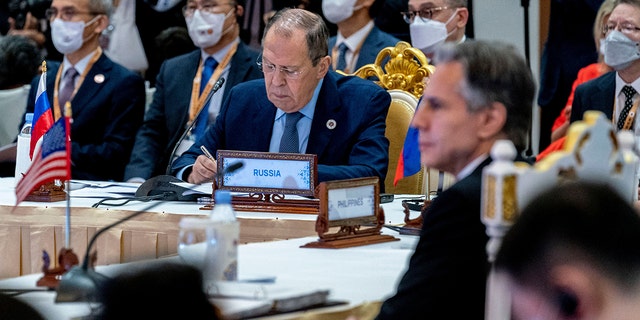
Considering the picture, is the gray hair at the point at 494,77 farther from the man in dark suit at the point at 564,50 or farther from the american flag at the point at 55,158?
the man in dark suit at the point at 564,50

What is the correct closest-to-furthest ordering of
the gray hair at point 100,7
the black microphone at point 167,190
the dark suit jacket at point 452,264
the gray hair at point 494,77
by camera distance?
1. the dark suit jacket at point 452,264
2. the gray hair at point 494,77
3. the black microphone at point 167,190
4. the gray hair at point 100,7

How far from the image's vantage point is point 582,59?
6973 millimetres

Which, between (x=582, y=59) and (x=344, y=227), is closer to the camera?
(x=344, y=227)

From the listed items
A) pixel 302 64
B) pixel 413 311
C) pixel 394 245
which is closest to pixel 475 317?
pixel 413 311

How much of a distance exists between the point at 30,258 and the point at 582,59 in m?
3.97

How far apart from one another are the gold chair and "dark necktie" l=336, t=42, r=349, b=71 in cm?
109

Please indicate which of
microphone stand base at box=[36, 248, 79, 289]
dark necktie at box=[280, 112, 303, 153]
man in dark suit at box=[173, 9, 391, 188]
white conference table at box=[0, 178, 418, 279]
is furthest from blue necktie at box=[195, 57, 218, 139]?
microphone stand base at box=[36, 248, 79, 289]

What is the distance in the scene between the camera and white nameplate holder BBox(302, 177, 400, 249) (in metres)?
3.36

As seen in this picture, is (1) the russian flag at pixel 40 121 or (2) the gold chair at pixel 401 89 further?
(2) the gold chair at pixel 401 89

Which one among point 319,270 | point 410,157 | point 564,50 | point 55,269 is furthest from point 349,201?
point 564,50

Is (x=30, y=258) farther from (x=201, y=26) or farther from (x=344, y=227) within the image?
(x=201, y=26)

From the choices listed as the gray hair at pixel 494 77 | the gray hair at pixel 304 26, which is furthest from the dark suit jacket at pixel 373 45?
the gray hair at pixel 494 77

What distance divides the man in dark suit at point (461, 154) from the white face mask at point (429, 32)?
13.3 feet

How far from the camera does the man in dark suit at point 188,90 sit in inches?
243
